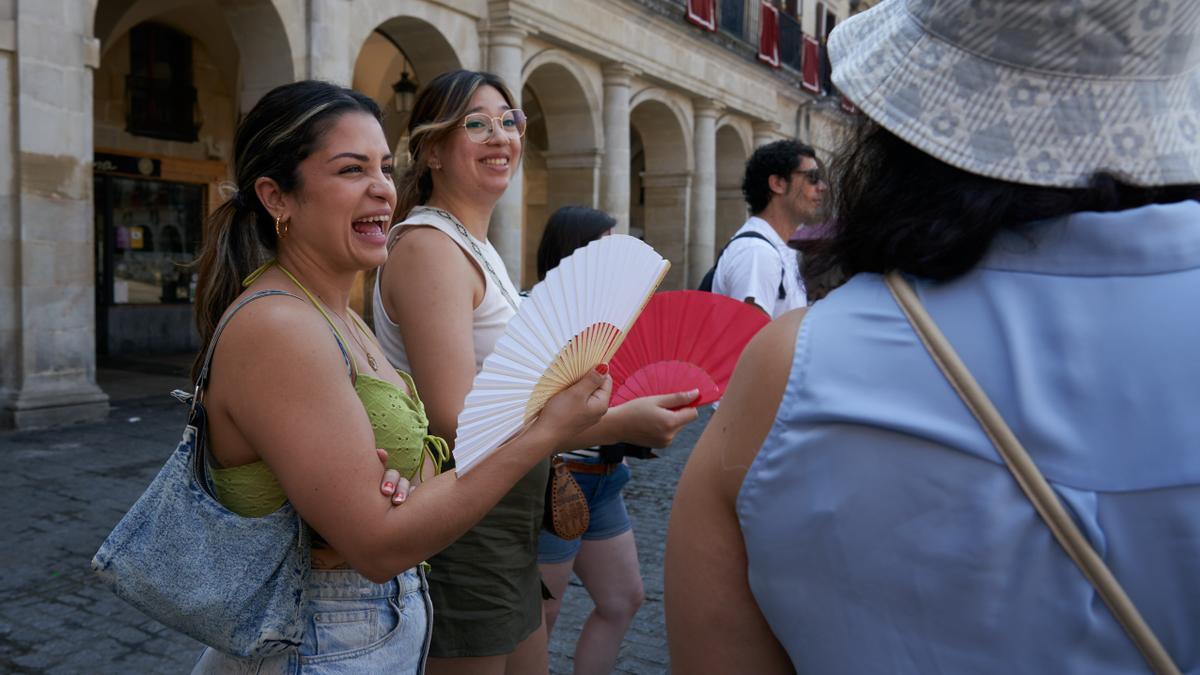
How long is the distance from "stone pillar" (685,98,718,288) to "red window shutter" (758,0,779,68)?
255 cm

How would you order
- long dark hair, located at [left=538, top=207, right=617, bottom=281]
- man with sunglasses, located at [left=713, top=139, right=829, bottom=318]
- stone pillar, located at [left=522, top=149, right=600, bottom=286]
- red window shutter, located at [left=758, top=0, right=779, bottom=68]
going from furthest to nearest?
red window shutter, located at [left=758, top=0, right=779, bottom=68] < stone pillar, located at [left=522, top=149, right=600, bottom=286] < man with sunglasses, located at [left=713, top=139, right=829, bottom=318] < long dark hair, located at [left=538, top=207, right=617, bottom=281]

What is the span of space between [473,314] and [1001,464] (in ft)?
4.78

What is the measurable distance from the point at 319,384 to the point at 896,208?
3.04 feet

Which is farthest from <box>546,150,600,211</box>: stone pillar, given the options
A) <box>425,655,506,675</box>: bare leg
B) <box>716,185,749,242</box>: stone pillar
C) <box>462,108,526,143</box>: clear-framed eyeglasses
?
<box>425,655,506,675</box>: bare leg

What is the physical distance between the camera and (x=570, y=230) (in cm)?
359

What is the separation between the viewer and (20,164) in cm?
767

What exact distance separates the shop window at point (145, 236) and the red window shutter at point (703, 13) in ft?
28.7

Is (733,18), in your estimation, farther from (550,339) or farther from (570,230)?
(550,339)

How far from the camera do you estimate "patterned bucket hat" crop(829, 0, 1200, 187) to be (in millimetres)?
827

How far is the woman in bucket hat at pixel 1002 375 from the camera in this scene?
2.59ft

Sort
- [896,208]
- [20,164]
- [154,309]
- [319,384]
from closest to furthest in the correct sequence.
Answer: [896,208]
[319,384]
[20,164]
[154,309]

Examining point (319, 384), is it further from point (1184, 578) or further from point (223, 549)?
point (1184, 578)

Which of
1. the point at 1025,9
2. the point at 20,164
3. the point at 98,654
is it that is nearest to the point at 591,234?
the point at 98,654

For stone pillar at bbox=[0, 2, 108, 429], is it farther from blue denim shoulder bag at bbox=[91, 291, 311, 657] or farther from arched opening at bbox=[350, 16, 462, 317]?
blue denim shoulder bag at bbox=[91, 291, 311, 657]
